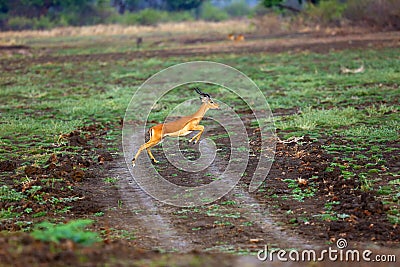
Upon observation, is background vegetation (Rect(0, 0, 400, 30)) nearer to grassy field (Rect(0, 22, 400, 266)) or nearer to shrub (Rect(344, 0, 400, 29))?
shrub (Rect(344, 0, 400, 29))

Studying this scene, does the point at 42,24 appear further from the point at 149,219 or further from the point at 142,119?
the point at 149,219

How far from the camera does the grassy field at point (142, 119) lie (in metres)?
7.92

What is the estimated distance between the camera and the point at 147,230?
6992mm

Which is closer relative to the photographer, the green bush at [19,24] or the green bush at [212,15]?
the green bush at [19,24]

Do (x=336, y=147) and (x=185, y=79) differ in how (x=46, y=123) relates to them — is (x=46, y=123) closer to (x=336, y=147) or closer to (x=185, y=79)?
(x=336, y=147)

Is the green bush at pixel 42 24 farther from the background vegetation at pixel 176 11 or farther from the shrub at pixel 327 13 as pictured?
the shrub at pixel 327 13

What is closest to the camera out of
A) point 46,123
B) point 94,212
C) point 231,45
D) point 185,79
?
point 94,212

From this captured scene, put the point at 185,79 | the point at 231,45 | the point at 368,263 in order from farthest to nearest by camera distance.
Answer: the point at 231,45
the point at 185,79
the point at 368,263

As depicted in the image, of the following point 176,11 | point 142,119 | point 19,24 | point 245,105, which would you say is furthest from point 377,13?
point 176,11

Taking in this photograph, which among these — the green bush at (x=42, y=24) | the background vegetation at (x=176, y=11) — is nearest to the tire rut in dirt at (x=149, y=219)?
the background vegetation at (x=176, y=11)

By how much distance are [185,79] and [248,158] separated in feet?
39.1

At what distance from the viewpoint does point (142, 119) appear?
14.3m

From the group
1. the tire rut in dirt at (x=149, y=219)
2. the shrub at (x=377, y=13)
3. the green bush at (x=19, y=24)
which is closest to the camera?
the tire rut in dirt at (x=149, y=219)

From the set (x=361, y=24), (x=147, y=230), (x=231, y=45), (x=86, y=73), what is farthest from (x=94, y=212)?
(x=361, y=24)
